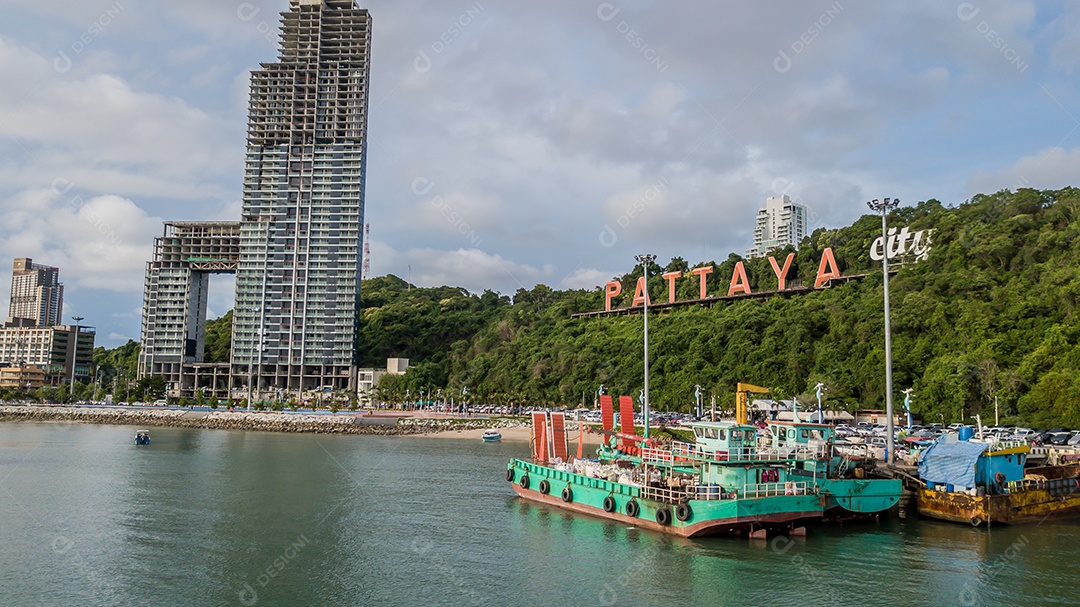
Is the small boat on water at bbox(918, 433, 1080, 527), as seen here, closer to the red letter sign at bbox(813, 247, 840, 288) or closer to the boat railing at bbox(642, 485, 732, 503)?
the boat railing at bbox(642, 485, 732, 503)

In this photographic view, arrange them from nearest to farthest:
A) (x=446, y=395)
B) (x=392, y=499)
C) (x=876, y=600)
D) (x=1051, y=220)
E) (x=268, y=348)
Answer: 1. (x=876, y=600)
2. (x=392, y=499)
3. (x=1051, y=220)
4. (x=446, y=395)
5. (x=268, y=348)

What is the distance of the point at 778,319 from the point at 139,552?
104098 millimetres

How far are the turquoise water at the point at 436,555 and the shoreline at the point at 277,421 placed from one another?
6000 centimetres

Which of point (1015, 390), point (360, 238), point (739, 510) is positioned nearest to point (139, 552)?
point (739, 510)

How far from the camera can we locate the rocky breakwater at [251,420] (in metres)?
122

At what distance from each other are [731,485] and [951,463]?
13.0 m

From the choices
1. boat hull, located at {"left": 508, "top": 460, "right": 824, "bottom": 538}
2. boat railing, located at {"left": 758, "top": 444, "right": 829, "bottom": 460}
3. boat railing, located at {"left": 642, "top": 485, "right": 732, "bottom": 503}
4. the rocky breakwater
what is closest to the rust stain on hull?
boat railing, located at {"left": 758, "top": 444, "right": 829, "bottom": 460}

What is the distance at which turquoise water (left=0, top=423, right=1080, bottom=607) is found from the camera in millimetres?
30078

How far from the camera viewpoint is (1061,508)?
4447 centimetres

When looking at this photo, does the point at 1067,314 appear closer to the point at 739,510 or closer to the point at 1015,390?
the point at 1015,390

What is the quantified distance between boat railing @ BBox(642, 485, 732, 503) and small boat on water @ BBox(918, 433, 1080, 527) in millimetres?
13333

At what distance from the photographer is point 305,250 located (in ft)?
628

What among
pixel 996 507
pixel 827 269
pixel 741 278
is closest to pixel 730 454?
pixel 996 507

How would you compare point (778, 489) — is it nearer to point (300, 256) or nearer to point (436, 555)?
point (436, 555)
